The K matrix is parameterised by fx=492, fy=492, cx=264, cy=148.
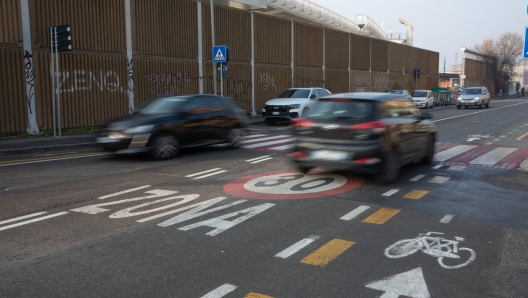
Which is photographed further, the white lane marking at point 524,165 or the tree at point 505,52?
the tree at point 505,52

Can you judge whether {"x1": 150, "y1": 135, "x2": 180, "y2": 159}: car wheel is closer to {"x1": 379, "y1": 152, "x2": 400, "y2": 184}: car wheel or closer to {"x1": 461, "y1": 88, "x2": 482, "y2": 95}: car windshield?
{"x1": 379, "y1": 152, "x2": 400, "y2": 184}: car wheel

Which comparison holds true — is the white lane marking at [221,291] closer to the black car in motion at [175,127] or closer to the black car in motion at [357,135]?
the black car in motion at [357,135]

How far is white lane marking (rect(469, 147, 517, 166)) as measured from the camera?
11664 millimetres

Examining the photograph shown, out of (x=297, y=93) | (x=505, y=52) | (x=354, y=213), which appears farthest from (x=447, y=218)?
(x=505, y=52)

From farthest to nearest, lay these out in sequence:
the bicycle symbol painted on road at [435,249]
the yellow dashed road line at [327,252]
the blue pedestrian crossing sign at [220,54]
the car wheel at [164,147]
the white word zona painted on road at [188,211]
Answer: the blue pedestrian crossing sign at [220,54]
the car wheel at [164,147]
the white word zona painted on road at [188,211]
the bicycle symbol painted on road at [435,249]
the yellow dashed road line at [327,252]

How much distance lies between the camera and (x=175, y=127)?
1200cm

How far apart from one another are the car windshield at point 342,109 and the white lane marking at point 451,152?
13.6 ft

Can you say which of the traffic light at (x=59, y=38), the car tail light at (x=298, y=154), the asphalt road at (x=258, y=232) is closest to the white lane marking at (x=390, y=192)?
the asphalt road at (x=258, y=232)

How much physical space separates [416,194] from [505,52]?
9219 cm

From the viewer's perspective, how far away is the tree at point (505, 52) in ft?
288

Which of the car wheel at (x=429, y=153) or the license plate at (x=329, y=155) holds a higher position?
the license plate at (x=329, y=155)

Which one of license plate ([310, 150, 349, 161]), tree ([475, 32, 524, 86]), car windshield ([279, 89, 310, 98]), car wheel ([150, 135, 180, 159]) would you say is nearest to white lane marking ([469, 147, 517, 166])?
license plate ([310, 150, 349, 161])

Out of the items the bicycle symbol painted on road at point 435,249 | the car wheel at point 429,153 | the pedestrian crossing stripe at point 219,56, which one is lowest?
the bicycle symbol painted on road at point 435,249

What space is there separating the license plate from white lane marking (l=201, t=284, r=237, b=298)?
4579 millimetres
